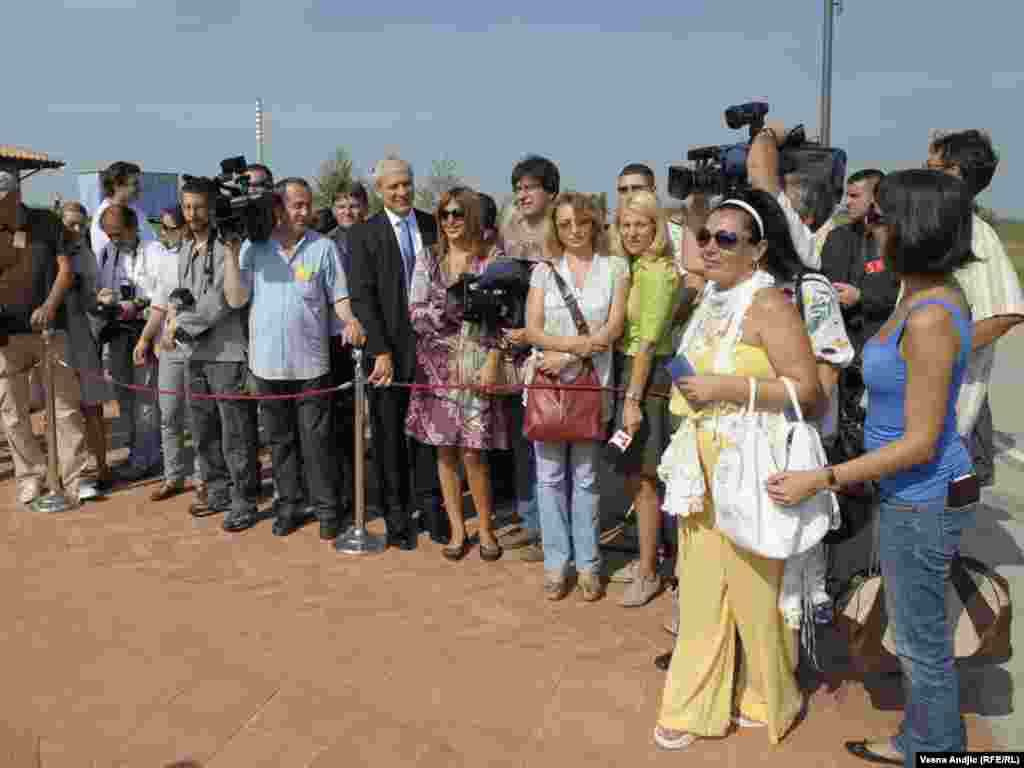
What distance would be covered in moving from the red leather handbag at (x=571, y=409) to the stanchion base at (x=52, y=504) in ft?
11.2

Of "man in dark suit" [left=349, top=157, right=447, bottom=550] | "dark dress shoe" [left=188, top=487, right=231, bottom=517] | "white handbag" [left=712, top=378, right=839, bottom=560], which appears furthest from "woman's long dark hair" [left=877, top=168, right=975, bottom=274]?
"dark dress shoe" [left=188, top=487, right=231, bottom=517]

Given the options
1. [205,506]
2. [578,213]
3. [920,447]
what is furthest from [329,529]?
[920,447]

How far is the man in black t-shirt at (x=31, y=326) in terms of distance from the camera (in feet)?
18.0

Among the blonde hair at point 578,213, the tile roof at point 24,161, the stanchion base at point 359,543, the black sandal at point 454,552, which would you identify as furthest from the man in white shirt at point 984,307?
the tile roof at point 24,161

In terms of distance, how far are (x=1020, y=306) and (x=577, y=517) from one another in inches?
82.8

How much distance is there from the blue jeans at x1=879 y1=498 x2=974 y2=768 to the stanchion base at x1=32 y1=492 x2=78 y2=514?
197 inches

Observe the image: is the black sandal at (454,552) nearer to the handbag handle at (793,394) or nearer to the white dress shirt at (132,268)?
the handbag handle at (793,394)

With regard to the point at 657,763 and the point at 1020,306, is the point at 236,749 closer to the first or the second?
the point at 657,763

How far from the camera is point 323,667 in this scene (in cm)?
356

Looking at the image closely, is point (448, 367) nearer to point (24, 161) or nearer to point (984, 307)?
point (984, 307)

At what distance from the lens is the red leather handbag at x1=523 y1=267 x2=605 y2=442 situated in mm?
4074

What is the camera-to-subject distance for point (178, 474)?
5.93 m

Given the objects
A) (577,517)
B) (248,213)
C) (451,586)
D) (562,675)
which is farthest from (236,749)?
(248,213)

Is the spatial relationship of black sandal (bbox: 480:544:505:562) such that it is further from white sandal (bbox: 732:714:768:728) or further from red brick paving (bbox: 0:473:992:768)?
white sandal (bbox: 732:714:768:728)
